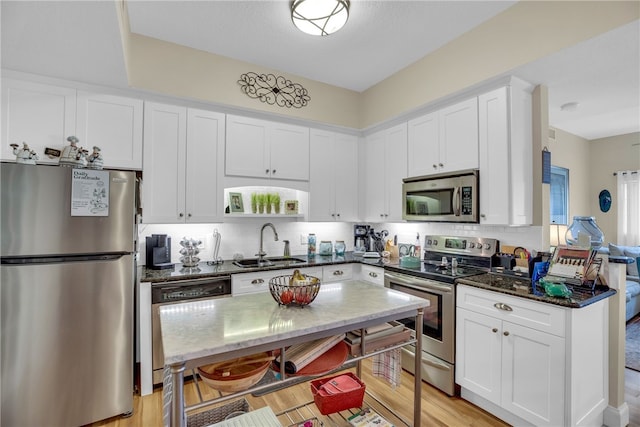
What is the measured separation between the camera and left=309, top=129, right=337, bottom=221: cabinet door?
11.8 ft

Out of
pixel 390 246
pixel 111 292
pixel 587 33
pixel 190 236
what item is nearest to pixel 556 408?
pixel 390 246

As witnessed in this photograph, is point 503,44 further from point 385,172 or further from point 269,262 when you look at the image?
point 269,262

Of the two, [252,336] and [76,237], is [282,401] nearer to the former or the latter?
[252,336]

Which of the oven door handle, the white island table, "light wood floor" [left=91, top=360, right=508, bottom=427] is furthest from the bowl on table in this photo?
the oven door handle

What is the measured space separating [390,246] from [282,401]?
1.97 meters

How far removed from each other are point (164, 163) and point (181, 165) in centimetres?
14

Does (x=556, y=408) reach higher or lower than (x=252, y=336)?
lower

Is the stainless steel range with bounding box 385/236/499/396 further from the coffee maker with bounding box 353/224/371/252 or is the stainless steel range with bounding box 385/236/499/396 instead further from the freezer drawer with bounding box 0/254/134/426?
the freezer drawer with bounding box 0/254/134/426

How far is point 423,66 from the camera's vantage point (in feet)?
10.2

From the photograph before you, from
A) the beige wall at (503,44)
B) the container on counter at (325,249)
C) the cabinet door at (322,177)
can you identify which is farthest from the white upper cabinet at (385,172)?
the container on counter at (325,249)

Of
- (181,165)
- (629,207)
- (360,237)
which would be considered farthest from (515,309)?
(629,207)

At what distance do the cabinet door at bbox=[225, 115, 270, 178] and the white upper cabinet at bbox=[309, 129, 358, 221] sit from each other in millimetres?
592

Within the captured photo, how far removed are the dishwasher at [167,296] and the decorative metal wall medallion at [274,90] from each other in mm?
1923

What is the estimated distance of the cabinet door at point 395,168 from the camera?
11.2 feet
